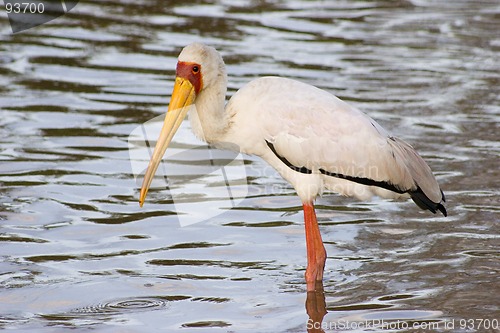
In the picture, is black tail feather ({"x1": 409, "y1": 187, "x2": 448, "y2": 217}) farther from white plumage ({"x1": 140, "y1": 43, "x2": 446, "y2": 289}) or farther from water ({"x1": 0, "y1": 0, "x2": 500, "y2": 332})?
water ({"x1": 0, "y1": 0, "x2": 500, "y2": 332})

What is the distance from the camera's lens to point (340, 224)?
904 centimetres

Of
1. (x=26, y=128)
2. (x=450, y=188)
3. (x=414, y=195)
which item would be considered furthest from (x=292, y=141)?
(x=26, y=128)

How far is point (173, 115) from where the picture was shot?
309 inches

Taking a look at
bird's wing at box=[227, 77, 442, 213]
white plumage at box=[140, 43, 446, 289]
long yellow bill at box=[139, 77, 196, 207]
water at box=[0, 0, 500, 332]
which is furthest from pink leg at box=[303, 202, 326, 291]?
long yellow bill at box=[139, 77, 196, 207]

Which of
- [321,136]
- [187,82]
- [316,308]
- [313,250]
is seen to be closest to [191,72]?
[187,82]

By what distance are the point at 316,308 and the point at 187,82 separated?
72.8 inches

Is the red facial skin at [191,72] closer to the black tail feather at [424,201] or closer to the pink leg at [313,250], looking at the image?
the pink leg at [313,250]

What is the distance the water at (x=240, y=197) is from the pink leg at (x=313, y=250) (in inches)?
5.3

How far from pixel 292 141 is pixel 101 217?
2.12 meters

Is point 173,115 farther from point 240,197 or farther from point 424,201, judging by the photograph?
point 240,197

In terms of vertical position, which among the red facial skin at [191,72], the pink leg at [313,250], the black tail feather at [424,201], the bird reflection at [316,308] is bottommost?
the bird reflection at [316,308]

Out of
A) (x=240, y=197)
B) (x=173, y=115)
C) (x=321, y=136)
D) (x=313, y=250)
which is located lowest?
(x=240, y=197)

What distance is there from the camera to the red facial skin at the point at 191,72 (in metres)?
7.74

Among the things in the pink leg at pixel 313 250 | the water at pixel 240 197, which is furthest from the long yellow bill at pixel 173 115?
the pink leg at pixel 313 250
